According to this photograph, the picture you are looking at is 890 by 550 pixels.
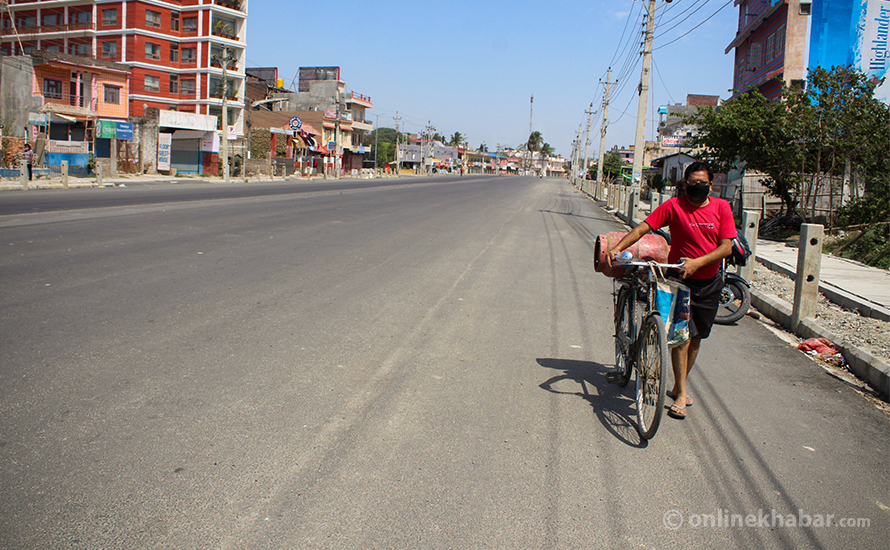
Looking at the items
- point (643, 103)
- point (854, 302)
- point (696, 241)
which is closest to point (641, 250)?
point (696, 241)

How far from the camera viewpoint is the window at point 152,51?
2474 inches

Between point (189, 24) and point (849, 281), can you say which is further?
point (189, 24)

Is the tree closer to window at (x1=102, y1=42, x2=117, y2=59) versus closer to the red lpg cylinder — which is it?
the red lpg cylinder

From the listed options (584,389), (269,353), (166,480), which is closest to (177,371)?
(269,353)

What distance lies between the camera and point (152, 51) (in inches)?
2498

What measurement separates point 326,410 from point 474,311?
3.41 metres

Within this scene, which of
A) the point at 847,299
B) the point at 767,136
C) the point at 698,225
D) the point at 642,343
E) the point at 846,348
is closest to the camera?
the point at 642,343

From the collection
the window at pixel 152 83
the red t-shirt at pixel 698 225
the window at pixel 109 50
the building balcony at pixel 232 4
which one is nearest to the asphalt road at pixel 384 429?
the red t-shirt at pixel 698 225

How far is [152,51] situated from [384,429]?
69569 millimetres

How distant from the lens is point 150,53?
63250 millimetres

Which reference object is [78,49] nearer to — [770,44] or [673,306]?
[770,44]

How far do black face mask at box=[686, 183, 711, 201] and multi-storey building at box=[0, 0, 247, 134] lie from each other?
210 feet

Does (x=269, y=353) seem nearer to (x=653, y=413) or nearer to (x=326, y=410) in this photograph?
(x=326, y=410)

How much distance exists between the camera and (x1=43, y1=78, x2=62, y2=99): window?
147 ft
